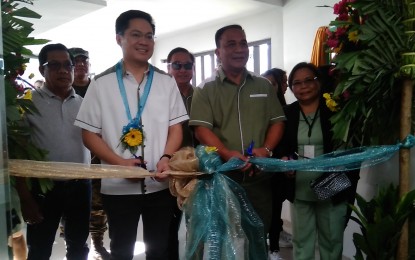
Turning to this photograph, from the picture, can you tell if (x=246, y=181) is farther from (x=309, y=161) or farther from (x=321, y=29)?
(x=321, y=29)

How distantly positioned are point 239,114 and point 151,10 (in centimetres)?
429

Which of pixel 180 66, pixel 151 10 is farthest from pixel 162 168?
pixel 151 10

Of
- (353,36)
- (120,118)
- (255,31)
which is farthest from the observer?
(255,31)

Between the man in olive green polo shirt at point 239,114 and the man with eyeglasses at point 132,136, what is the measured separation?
1.12ft

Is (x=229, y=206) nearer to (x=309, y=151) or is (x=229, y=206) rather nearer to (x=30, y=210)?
(x=309, y=151)

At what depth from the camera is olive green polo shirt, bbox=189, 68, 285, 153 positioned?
6.48 feet

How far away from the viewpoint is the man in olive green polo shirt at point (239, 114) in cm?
197

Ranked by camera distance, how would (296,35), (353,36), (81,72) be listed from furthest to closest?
(296,35)
(81,72)
(353,36)

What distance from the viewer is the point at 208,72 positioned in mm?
7375

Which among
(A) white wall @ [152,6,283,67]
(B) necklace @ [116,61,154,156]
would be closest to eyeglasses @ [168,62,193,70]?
(B) necklace @ [116,61,154,156]

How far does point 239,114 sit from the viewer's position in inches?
78.4

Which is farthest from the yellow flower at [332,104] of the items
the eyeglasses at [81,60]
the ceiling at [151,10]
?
the ceiling at [151,10]

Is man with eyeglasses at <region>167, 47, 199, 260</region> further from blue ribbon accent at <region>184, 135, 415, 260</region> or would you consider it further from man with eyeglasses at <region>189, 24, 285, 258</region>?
blue ribbon accent at <region>184, 135, 415, 260</region>

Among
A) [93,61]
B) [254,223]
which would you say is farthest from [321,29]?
[93,61]
